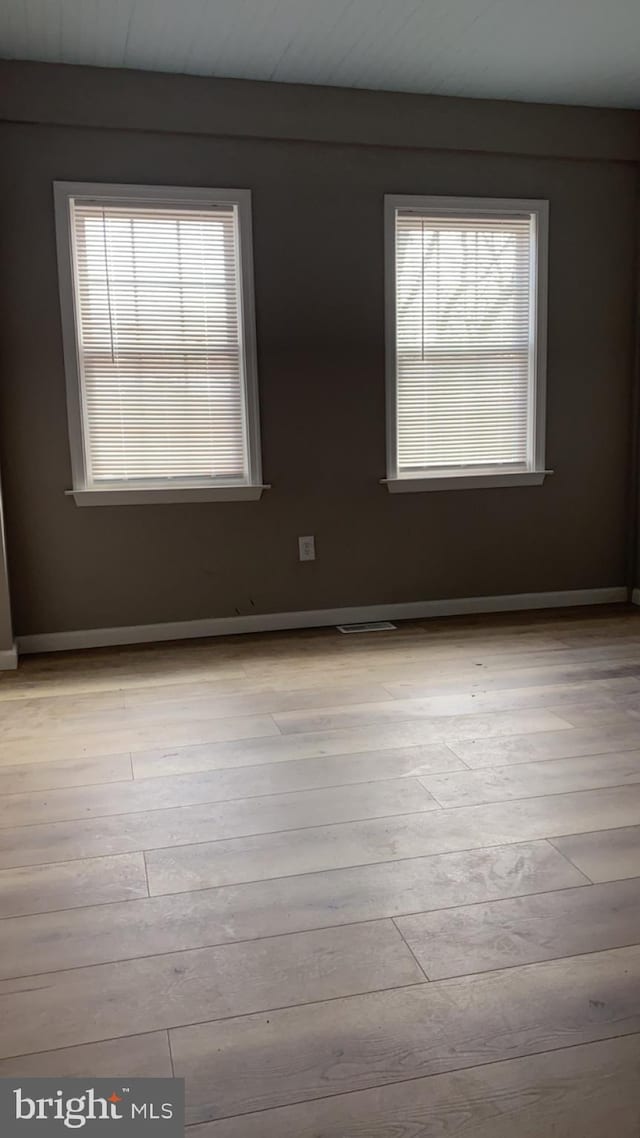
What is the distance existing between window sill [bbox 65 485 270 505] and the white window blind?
85 centimetres

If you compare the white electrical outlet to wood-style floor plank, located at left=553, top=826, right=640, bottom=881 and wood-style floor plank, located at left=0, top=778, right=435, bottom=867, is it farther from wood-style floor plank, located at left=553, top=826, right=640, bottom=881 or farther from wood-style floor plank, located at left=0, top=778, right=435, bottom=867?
wood-style floor plank, located at left=553, top=826, right=640, bottom=881

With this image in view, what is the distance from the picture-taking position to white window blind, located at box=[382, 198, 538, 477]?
4332mm

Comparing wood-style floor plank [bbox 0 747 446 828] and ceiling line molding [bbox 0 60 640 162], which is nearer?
wood-style floor plank [bbox 0 747 446 828]

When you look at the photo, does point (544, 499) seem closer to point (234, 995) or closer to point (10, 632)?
point (10, 632)

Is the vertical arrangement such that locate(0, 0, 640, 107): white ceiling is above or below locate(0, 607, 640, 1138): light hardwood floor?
above

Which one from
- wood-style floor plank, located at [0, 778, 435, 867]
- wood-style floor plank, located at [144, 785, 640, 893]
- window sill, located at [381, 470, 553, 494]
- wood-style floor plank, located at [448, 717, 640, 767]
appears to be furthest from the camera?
window sill, located at [381, 470, 553, 494]

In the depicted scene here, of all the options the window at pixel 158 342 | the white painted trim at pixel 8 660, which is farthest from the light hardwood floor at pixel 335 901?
the window at pixel 158 342

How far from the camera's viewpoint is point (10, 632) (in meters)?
3.81

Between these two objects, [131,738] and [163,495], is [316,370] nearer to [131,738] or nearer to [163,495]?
[163,495]

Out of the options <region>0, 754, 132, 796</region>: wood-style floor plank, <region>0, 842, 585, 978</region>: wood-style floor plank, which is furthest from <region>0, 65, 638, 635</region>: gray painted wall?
<region>0, 842, 585, 978</region>: wood-style floor plank

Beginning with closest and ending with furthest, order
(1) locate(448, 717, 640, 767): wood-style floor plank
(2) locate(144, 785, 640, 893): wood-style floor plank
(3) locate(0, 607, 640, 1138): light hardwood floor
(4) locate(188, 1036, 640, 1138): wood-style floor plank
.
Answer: (4) locate(188, 1036, 640, 1138): wood-style floor plank
(3) locate(0, 607, 640, 1138): light hardwood floor
(2) locate(144, 785, 640, 893): wood-style floor plank
(1) locate(448, 717, 640, 767): wood-style floor plank

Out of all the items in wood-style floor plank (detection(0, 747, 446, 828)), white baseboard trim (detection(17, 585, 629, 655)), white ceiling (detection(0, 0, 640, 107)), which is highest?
white ceiling (detection(0, 0, 640, 107))

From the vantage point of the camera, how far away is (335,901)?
6.24 feet

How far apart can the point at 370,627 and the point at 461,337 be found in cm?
158
